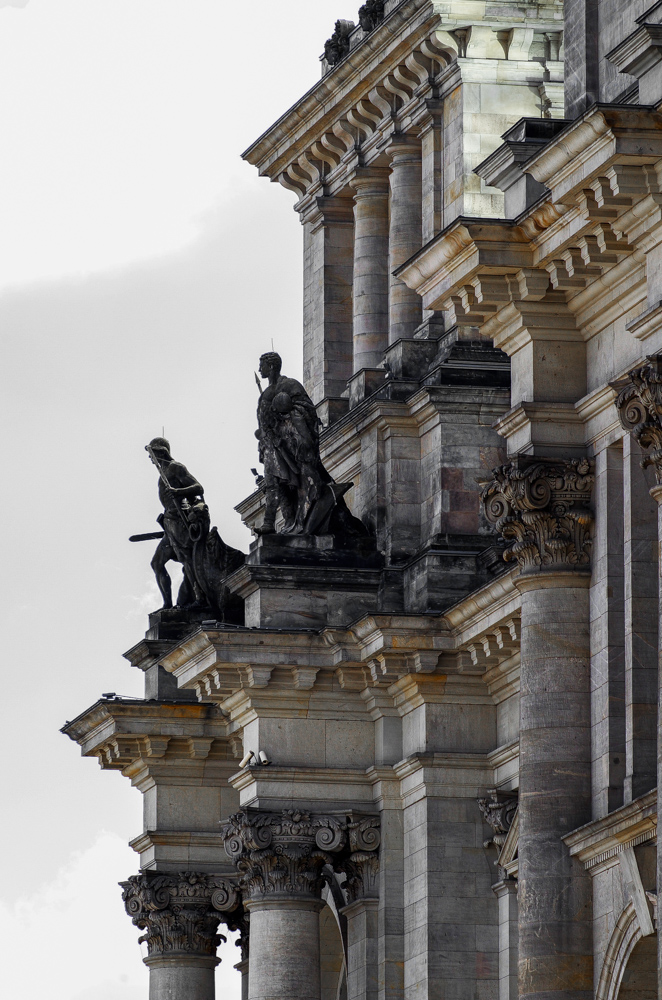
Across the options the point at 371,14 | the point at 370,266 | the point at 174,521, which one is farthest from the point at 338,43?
the point at 174,521

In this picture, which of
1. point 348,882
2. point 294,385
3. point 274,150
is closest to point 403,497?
point 294,385

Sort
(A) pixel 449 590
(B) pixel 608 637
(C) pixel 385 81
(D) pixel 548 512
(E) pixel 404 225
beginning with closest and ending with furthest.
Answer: (B) pixel 608 637 → (D) pixel 548 512 → (A) pixel 449 590 → (E) pixel 404 225 → (C) pixel 385 81

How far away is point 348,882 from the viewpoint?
47469 mm

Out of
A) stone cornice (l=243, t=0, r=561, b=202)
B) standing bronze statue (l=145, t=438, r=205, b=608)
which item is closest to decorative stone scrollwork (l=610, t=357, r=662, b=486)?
stone cornice (l=243, t=0, r=561, b=202)

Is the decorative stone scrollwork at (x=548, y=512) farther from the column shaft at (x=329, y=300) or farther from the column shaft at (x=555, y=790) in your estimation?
the column shaft at (x=329, y=300)

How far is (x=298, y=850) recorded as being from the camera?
46.6m

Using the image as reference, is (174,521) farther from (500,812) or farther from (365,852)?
(500,812)

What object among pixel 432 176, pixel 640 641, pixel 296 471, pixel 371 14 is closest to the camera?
pixel 640 641

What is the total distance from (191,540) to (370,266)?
523cm

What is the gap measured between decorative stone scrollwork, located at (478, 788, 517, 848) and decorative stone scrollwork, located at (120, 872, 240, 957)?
8.96m

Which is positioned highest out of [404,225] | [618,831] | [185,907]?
[404,225]

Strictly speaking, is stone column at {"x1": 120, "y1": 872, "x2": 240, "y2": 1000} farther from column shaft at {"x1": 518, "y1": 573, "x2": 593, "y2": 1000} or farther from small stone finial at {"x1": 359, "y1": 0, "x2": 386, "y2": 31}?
column shaft at {"x1": 518, "y1": 573, "x2": 593, "y2": 1000}

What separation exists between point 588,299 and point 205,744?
16880 millimetres

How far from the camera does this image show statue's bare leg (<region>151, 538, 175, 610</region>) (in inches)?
2082
